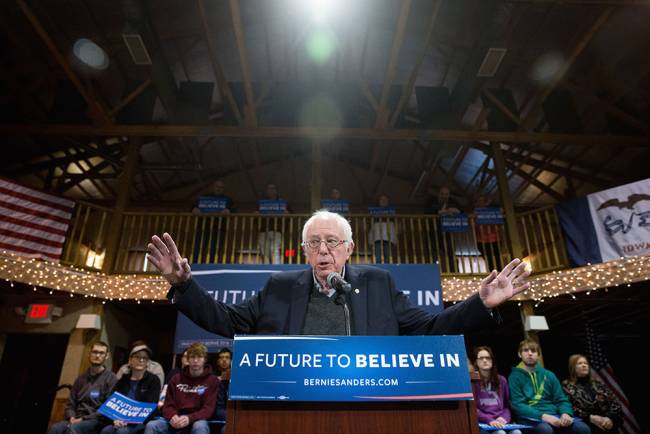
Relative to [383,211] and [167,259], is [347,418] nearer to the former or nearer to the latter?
[167,259]

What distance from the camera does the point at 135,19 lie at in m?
5.53

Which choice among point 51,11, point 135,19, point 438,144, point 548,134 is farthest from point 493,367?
point 51,11

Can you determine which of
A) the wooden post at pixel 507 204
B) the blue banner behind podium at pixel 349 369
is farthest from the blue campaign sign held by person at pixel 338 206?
the blue banner behind podium at pixel 349 369

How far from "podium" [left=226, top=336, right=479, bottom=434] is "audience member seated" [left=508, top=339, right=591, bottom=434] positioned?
343 cm

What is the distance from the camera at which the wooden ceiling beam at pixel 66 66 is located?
5234 mm

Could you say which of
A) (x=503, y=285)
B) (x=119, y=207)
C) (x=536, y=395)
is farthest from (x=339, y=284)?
(x=119, y=207)

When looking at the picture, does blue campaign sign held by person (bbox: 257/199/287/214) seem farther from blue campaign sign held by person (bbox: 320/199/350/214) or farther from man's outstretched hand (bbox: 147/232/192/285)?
man's outstretched hand (bbox: 147/232/192/285)

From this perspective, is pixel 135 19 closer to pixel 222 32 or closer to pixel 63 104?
pixel 222 32

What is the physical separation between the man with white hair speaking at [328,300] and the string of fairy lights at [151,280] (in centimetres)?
500

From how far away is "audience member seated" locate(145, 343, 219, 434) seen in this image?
3.46 meters

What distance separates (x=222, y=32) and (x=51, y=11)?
271 cm

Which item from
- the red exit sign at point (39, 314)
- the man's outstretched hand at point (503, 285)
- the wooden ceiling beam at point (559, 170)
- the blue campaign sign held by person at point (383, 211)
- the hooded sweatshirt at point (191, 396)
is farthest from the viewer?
the wooden ceiling beam at point (559, 170)

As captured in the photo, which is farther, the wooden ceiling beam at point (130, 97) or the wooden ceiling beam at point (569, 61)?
the wooden ceiling beam at point (130, 97)

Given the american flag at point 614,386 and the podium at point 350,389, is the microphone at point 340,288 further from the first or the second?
the american flag at point 614,386
